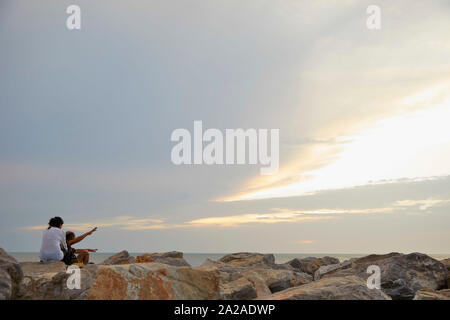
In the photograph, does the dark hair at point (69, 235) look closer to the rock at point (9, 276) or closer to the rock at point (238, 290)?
the rock at point (9, 276)

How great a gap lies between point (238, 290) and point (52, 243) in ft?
17.3

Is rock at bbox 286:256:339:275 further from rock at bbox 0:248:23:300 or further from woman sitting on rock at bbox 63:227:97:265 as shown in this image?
rock at bbox 0:248:23:300

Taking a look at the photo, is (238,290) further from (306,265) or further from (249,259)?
(306,265)

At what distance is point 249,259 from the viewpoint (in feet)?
48.0

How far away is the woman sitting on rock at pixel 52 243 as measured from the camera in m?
9.69

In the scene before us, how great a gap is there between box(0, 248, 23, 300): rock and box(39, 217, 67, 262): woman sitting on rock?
2.99 metres

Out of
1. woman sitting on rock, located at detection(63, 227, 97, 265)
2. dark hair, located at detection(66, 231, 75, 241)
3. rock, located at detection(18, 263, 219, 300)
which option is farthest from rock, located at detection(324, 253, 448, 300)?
dark hair, located at detection(66, 231, 75, 241)

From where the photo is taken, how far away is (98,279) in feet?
18.4

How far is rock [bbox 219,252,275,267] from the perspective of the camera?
14180 millimetres

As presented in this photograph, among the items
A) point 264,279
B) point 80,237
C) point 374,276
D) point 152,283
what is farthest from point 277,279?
point 80,237

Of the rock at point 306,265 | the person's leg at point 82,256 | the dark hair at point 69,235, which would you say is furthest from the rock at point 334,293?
the rock at point 306,265
